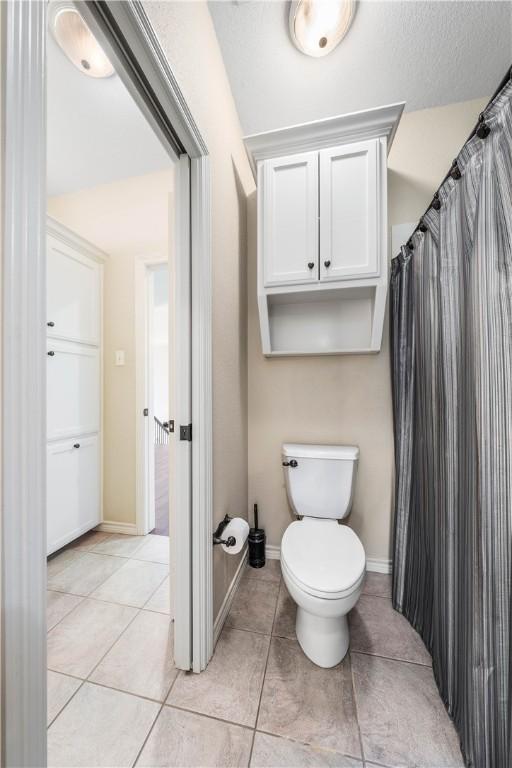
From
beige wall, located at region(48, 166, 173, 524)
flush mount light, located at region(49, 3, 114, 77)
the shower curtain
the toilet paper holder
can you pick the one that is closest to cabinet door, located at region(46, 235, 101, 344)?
beige wall, located at region(48, 166, 173, 524)

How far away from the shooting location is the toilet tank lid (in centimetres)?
155

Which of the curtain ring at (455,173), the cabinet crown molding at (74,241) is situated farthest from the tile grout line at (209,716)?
the cabinet crown molding at (74,241)

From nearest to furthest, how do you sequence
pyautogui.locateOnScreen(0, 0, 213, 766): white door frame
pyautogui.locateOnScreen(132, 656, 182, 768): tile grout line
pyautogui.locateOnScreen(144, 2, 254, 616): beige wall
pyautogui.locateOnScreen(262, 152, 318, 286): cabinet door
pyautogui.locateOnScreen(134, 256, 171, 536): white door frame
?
pyautogui.locateOnScreen(0, 0, 213, 766): white door frame → pyautogui.locateOnScreen(132, 656, 182, 768): tile grout line → pyautogui.locateOnScreen(144, 2, 254, 616): beige wall → pyautogui.locateOnScreen(262, 152, 318, 286): cabinet door → pyautogui.locateOnScreen(134, 256, 171, 536): white door frame

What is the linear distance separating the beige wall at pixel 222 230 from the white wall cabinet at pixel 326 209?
16cm

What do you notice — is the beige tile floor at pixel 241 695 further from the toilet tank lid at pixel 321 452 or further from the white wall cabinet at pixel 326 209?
the white wall cabinet at pixel 326 209

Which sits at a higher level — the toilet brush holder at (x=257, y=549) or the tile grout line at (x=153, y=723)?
the toilet brush holder at (x=257, y=549)

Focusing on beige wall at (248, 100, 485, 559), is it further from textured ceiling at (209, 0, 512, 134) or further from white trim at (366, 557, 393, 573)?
textured ceiling at (209, 0, 512, 134)

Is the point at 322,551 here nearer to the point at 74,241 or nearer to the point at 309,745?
the point at 309,745

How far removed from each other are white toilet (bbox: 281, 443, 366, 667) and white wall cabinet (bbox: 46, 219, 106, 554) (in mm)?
1424

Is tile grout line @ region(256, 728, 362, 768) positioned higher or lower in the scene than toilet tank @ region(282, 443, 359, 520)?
lower

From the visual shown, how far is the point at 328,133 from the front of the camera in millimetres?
1417

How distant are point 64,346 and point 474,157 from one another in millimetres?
2163

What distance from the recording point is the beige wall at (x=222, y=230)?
3.28ft

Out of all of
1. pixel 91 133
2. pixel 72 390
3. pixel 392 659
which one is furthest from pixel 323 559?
pixel 91 133
